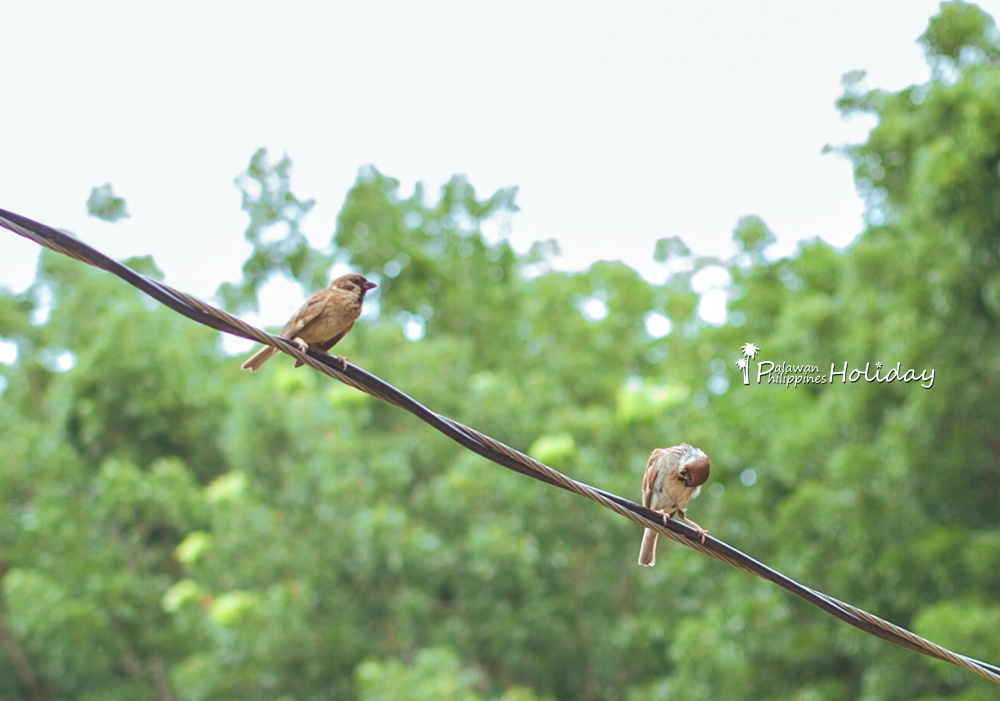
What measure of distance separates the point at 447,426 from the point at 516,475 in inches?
295

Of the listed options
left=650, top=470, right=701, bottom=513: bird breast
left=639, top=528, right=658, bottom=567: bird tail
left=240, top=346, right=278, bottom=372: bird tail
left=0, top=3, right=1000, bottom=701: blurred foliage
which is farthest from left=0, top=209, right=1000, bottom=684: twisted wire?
left=0, top=3, right=1000, bottom=701: blurred foliage

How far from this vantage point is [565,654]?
10445mm

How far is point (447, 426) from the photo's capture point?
2.06 meters

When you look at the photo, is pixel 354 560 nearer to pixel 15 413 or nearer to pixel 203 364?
pixel 203 364

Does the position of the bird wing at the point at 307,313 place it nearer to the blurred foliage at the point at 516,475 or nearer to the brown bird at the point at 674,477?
the brown bird at the point at 674,477

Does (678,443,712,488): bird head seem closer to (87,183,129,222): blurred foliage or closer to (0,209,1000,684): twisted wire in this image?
(0,209,1000,684): twisted wire

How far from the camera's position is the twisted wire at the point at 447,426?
1.84m

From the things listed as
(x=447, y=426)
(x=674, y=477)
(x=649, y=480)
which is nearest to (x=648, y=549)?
(x=649, y=480)

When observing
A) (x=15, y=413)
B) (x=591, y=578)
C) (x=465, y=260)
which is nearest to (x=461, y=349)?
(x=465, y=260)

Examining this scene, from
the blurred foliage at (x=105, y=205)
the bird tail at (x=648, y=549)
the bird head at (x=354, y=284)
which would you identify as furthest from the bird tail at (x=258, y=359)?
the blurred foliage at (x=105, y=205)

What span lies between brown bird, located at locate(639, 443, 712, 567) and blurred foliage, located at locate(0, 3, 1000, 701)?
3.46 m

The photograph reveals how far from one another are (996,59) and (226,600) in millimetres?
8089

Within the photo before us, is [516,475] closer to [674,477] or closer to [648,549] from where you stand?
[648,549]

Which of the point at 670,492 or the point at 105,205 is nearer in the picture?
the point at 670,492
